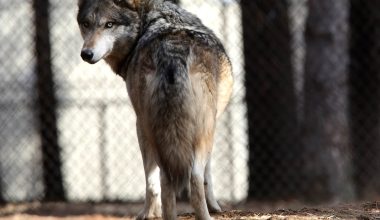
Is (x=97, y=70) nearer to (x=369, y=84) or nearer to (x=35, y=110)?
(x=35, y=110)

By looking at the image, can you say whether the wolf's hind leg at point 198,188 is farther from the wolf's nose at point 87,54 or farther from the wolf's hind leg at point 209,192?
the wolf's nose at point 87,54

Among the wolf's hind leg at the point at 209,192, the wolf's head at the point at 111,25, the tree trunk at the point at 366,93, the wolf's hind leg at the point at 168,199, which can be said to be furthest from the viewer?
the tree trunk at the point at 366,93

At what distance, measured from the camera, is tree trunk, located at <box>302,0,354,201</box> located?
8.77 meters

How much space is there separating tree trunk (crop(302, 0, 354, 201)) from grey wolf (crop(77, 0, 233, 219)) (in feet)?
13.0

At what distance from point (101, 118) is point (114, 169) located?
63 centimetres

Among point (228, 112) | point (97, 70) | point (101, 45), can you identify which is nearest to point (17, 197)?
point (97, 70)

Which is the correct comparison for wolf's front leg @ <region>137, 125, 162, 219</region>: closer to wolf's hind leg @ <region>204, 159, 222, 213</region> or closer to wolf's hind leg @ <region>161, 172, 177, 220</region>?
wolf's hind leg @ <region>204, 159, 222, 213</region>

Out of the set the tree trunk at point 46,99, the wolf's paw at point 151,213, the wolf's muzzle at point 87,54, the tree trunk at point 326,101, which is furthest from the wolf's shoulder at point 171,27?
the tree trunk at point 46,99

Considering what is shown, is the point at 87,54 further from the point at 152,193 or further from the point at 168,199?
the point at 168,199

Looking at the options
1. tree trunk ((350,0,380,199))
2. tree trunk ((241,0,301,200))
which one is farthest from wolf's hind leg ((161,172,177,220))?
tree trunk ((350,0,380,199))

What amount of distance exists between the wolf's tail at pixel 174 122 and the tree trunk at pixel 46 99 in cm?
561

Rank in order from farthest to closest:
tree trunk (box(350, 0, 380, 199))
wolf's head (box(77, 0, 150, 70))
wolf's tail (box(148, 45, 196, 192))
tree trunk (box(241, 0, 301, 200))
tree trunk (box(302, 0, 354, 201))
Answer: tree trunk (box(350, 0, 380, 199))
tree trunk (box(241, 0, 301, 200))
tree trunk (box(302, 0, 354, 201))
wolf's head (box(77, 0, 150, 70))
wolf's tail (box(148, 45, 196, 192))

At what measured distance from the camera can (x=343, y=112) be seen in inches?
348

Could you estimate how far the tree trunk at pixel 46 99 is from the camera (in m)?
9.59
